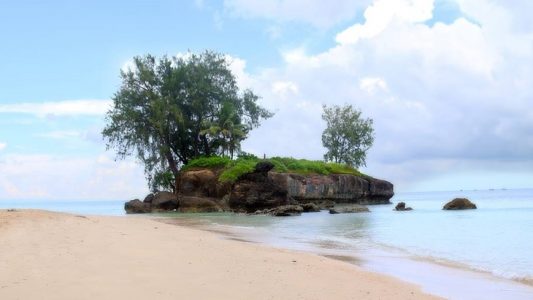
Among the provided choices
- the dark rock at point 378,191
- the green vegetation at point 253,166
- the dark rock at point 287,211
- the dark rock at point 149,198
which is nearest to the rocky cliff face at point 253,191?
the dark rock at point 149,198

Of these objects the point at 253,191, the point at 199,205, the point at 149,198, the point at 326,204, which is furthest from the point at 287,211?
the point at 149,198

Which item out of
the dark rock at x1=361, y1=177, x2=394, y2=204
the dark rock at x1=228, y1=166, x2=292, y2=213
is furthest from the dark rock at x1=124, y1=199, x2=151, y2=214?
the dark rock at x1=361, y1=177, x2=394, y2=204

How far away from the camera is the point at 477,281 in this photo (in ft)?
28.6

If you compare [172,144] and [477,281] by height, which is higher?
[172,144]

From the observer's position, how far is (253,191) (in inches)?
1594

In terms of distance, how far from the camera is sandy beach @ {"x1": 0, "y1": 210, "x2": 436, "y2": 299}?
5.71 m

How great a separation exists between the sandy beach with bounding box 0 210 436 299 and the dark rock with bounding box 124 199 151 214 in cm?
3241

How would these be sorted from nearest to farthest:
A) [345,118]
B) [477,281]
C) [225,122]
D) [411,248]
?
[477,281] < [411,248] < [225,122] < [345,118]

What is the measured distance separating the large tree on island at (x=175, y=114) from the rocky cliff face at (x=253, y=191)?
363 centimetres

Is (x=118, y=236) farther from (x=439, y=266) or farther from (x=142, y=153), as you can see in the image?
(x=142, y=153)

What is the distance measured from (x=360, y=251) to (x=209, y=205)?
29.4 m

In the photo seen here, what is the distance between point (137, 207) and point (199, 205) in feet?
18.2

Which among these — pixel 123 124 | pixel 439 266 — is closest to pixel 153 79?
pixel 123 124

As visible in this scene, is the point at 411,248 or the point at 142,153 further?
the point at 142,153
